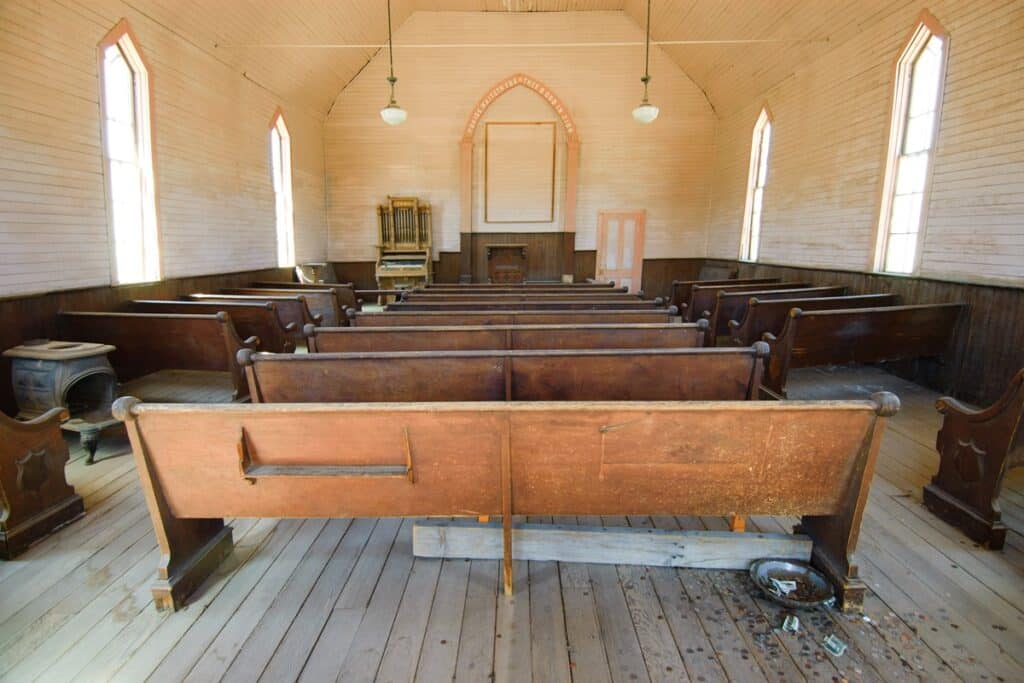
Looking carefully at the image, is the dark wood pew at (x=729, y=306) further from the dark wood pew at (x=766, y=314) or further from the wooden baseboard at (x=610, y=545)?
Result: the wooden baseboard at (x=610, y=545)

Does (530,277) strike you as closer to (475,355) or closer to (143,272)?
(143,272)

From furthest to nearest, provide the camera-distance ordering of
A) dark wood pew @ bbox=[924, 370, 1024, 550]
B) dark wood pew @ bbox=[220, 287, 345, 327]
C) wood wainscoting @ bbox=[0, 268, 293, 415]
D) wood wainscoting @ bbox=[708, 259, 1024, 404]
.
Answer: dark wood pew @ bbox=[220, 287, 345, 327], wood wainscoting @ bbox=[708, 259, 1024, 404], wood wainscoting @ bbox=[0, 268, 293, 415], dark wood pew @ bbox=[924, 370, 1024, 550]

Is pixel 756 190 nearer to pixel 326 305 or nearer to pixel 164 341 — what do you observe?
pixel 326 305

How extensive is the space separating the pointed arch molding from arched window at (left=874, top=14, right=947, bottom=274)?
600 cm

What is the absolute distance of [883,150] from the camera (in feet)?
18.5

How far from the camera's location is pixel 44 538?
242 cm

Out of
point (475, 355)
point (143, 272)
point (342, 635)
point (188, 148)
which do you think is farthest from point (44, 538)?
point (188, 148)

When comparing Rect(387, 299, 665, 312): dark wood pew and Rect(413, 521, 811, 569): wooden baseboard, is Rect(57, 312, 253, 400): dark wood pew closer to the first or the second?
Rect(387, 299, 665, 312): dark wood pew

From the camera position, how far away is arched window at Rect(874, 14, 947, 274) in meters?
5.06

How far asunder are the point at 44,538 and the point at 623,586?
2.61 meters

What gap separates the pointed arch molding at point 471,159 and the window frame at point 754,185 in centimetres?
328

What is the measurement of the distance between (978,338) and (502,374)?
14.4 ft

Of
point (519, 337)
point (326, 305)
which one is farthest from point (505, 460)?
point (326, 305)

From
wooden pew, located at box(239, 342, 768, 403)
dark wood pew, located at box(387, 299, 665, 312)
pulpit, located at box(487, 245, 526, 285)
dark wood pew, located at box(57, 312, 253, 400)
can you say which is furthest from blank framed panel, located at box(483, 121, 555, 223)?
wooden pew, located at box(239, 342, 768, 403)
